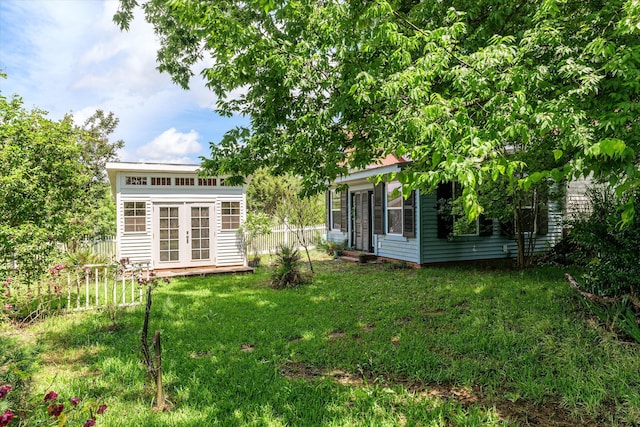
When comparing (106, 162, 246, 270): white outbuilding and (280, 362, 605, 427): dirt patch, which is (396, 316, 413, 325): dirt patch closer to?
(280, 362, 605, 427): dirt patch

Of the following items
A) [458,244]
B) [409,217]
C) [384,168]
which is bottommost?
[458,244]

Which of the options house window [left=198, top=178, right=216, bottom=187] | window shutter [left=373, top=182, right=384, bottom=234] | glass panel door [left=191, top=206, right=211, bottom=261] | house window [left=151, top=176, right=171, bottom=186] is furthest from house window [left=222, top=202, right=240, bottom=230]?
window shutter [left=373, top=182, right=384, bottom=234]

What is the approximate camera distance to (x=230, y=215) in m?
11.7

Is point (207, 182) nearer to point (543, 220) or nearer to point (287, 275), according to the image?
point (287, 275)

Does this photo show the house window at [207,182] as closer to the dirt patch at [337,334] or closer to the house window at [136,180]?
the house window at [136,180]

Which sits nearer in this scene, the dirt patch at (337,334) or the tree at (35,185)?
the dirt patch at (337,334)

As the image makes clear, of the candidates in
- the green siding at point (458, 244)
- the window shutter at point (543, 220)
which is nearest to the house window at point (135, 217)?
the green siding at point (458, 244)

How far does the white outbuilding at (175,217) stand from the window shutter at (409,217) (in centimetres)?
500

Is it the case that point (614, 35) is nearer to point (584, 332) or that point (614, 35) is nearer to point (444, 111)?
point (444, 111)

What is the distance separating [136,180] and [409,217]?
7.98 metres

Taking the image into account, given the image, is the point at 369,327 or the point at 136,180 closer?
the point at 369,327

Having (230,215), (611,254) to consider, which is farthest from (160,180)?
(611,254)

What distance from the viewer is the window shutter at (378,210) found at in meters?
12.5

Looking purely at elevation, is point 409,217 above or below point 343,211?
below
